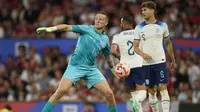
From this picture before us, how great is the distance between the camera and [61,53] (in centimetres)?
2541

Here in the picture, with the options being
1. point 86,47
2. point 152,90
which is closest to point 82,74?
point 86,47

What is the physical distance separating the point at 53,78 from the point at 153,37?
25.8 feet

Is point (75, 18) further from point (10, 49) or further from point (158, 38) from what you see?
point (158, 38)

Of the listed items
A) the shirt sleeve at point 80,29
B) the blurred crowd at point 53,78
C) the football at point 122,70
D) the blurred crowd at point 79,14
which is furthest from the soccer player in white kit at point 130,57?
the blurred crowd at point 79,14

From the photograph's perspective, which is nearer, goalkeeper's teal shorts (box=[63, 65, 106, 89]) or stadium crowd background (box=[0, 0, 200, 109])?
goalkeeper's teal shorts (box=[63, 65, 106, 89])

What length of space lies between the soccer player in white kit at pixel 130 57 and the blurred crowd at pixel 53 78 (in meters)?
4.63

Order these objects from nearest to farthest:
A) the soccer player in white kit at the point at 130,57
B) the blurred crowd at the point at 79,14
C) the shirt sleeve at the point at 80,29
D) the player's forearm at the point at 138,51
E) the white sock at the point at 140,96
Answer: the shirt sleeve at the point at 80,29 < the player's forearm at the point at 138,51 < the white sock at the point at 140,96 < the soccer player in white kit at the point at 130,57 < the blurred crowd at the point at 79,14

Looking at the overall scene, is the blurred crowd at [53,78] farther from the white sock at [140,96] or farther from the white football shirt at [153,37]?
the white football shirt at [153,37]

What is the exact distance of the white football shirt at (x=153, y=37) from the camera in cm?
1689

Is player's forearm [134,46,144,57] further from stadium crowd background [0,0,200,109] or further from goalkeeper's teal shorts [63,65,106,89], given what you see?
stadium crowd background [0,0,200,109]

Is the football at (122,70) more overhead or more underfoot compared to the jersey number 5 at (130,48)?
more underfoot

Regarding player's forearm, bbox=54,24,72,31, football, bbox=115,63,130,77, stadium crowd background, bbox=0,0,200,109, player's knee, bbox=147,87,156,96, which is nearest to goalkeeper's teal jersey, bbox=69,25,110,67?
player's forearm, bbox=54,24,72,31

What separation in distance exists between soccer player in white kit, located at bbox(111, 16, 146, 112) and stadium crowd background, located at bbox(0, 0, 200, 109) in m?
4.53

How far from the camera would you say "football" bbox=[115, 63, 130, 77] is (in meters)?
17.0
